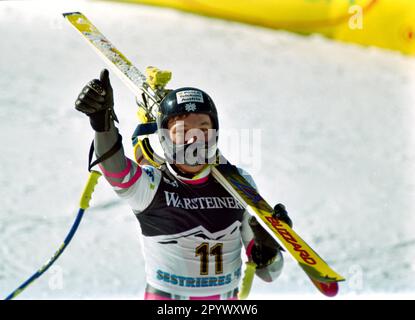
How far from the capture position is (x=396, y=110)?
8023 mm

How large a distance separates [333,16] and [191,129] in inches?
257

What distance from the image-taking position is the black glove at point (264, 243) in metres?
3.09

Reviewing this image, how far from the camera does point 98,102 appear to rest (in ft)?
8.59

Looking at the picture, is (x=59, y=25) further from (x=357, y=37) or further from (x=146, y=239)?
(x=146, y=239)

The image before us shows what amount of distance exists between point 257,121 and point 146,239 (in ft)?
14.9

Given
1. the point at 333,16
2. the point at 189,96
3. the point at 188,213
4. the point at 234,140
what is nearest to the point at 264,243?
the point at 188,213

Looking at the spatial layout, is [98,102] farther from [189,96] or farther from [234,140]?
[234,140]

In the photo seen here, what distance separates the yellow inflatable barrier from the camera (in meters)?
8.63

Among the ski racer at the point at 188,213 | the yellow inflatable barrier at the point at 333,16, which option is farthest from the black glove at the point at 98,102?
the yellow inflatable barrier at the point at 333,16

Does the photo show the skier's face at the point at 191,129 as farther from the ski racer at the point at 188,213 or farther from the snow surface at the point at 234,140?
the snow surface at the point at 234,140

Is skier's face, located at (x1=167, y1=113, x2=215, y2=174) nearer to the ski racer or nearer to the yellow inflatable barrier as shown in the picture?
the ski racer

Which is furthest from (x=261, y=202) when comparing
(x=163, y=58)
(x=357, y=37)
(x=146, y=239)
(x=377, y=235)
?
(x=357, y=37)

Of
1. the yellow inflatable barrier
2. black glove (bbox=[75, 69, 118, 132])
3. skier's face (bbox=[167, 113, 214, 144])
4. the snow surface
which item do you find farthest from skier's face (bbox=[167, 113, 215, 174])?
the yellow inflatable barrier

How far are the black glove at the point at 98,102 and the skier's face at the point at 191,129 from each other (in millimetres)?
417
